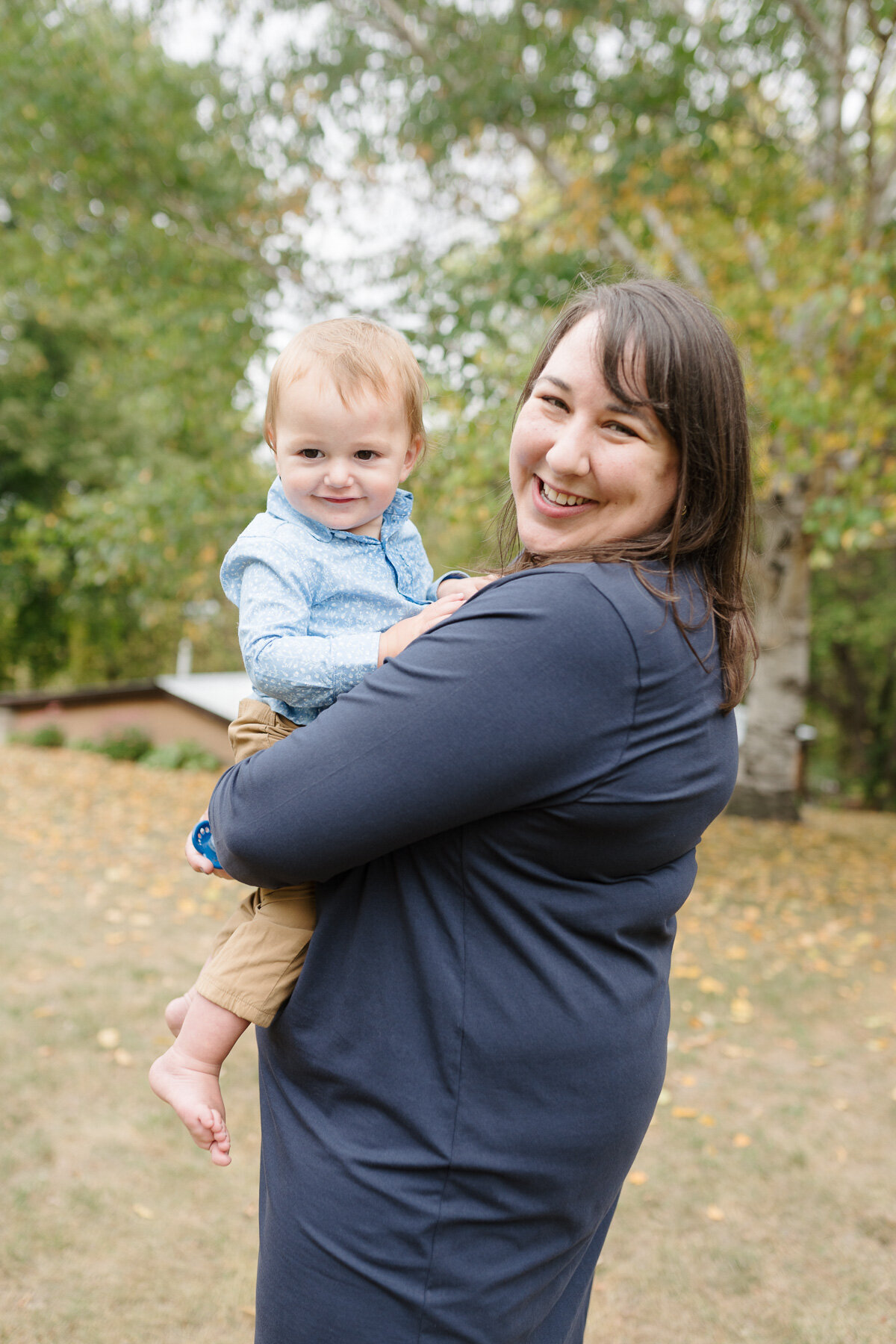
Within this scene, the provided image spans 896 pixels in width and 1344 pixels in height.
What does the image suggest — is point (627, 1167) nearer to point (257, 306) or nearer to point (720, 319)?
point (720, 319)

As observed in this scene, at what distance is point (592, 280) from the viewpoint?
1.91 m

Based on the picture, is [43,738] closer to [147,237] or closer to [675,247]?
[147,237]

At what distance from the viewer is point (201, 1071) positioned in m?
1.66

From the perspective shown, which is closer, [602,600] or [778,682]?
[602,600]

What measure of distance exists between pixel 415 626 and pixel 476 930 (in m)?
0.47

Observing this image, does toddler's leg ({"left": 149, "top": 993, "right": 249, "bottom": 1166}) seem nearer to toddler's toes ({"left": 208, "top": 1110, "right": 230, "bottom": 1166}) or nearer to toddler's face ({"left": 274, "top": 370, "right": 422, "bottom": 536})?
toddler's toes ({"left": 208, "top": 1110, "right": 230, "bottom": 1166})

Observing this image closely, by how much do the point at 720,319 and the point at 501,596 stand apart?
0.64 metres

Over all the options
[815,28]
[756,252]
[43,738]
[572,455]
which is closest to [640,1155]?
[572,455]

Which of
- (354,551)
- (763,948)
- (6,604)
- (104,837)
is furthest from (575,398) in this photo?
(6,604)

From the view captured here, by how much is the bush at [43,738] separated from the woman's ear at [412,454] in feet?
57.6

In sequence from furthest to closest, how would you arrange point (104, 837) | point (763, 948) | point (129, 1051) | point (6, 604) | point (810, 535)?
point (6, 604), point (810, 535), point (104, 837), point (763, 948), point (129, 1051)

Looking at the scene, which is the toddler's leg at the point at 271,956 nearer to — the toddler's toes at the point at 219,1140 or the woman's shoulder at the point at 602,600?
the toddler's toes at the point at 219,1140

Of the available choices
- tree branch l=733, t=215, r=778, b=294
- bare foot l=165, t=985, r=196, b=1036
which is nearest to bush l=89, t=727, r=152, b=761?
tree branch l=733, t=215, r=778, b=294

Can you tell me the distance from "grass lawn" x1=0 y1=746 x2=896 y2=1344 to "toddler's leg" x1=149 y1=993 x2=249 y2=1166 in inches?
15.8
